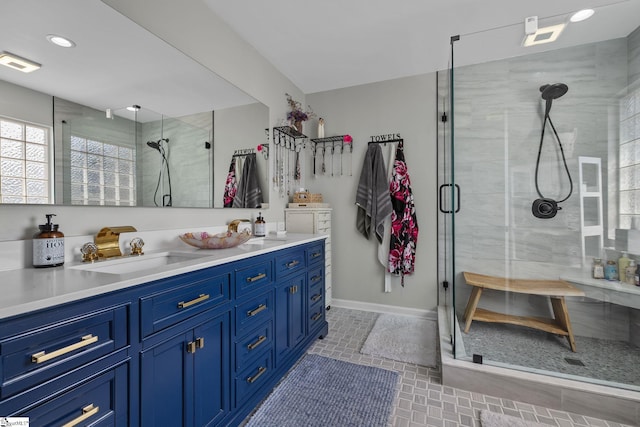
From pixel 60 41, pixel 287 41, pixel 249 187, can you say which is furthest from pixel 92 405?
pixel 287 41

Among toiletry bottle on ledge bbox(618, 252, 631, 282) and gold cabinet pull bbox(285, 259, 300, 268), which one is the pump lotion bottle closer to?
gold cabinet pull bbox(285, 259, 300, 268)

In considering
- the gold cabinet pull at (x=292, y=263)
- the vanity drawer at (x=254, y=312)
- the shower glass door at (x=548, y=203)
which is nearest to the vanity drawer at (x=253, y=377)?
the vanity drawer at (x=254, y=312)

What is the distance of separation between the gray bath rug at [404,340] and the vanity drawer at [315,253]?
2.62ft

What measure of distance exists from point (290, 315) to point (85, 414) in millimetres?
1205

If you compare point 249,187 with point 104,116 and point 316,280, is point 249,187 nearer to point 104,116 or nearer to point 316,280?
point 316,280

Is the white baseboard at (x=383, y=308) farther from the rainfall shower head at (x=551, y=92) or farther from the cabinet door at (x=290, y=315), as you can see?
the rainfall shower head at (x=551, y=92)

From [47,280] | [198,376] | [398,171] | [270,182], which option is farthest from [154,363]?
[398,171]

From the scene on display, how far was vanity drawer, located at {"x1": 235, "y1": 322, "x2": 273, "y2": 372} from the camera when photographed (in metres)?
1.39

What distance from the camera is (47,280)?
2.91ft

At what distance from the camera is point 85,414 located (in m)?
0.78

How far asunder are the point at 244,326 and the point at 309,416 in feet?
2.01

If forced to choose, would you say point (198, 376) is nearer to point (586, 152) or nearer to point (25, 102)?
point (25, 102)

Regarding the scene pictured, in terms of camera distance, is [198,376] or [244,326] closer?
[198,376]

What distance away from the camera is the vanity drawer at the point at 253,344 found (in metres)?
1.39
